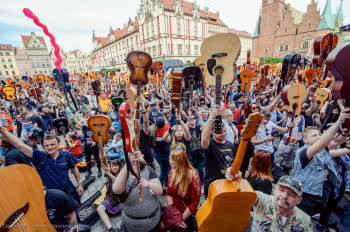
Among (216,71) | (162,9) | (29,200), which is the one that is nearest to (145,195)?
(29,200)

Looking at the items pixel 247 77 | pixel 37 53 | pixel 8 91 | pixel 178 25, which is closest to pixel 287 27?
pixel 178 25

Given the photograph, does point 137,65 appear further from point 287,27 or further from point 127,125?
point 287,27

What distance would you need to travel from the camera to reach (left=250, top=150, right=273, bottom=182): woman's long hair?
103 inches

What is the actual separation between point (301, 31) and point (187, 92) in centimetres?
5045

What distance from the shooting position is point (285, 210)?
1.71 m

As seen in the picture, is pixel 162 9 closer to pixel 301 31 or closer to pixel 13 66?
pixel 301 31

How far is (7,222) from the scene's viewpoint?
1.22 meters

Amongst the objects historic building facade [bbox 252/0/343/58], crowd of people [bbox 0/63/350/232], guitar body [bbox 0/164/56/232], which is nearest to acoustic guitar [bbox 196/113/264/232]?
crowd of people [bbox 0/63/350/232]

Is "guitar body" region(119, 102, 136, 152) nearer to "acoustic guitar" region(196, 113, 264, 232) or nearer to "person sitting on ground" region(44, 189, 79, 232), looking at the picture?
"acoustic guitar" region(196, 113, 264, 232)

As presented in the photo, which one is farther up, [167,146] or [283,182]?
[283,182]

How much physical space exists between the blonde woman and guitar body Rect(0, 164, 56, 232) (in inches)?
56.5

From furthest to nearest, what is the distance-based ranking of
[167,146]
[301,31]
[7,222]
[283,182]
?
[301,31], [167,146], [283,182], [7,222]

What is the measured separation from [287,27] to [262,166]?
5248 cm

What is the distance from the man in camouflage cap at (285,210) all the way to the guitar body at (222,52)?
46.3 inches
